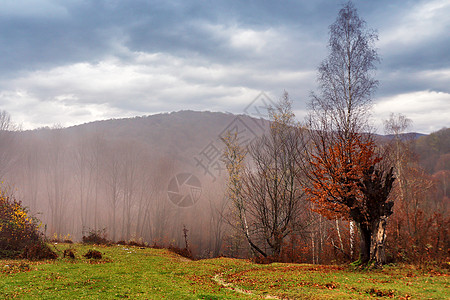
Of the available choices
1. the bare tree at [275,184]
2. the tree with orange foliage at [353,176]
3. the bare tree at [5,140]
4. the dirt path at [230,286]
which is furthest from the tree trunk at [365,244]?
the bare tree at [5,140]

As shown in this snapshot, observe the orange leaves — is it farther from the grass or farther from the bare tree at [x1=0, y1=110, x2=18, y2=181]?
the bare tree at [x1=0, y1=110, x2=18, y2=181]

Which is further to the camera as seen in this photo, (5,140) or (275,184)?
(5,140)

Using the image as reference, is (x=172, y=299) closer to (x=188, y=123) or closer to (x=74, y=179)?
(x=74, y=179)

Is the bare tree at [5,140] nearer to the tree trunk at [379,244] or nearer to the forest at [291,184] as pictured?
the forest at [291,184]

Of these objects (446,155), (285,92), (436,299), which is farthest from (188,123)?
(436,299)

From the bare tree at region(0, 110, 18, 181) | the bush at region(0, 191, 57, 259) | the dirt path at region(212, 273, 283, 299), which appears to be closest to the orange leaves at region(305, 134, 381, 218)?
the dirt path at region(212, 273, 283, 299)

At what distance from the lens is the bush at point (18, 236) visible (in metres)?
22.0

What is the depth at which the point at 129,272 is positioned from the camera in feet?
60.6

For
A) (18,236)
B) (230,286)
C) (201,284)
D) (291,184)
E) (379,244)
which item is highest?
(291,184)

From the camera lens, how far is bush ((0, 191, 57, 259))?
21955mm

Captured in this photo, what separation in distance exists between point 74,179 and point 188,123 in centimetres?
7508

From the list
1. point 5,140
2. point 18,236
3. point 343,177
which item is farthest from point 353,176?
point 5,140

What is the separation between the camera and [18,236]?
23.9 meters

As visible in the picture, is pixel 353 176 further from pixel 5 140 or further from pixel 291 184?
pixel 5 140
